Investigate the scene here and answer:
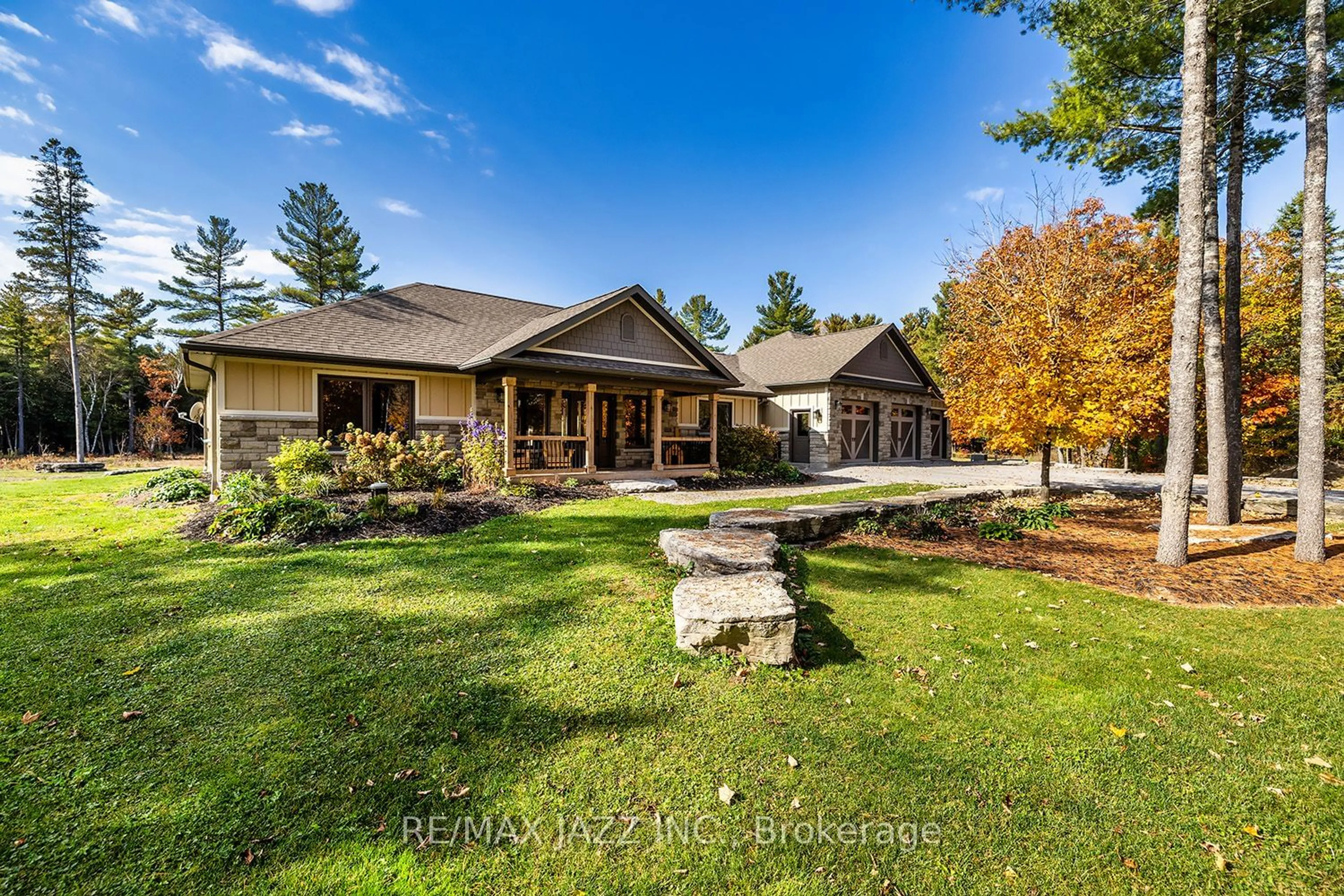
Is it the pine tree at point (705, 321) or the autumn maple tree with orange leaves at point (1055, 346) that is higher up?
the pine tree at point (705, 321)

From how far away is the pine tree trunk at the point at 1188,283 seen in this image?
5312 mm

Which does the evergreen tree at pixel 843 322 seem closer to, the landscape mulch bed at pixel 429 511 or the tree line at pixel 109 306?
the tree line at pixel 109 306

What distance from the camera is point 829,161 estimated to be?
15.9 m

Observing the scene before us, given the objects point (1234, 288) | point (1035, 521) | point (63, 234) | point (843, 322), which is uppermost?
point (843, 322)

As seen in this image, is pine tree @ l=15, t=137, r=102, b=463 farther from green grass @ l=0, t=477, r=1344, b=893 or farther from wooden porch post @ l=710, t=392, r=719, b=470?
green grass @ l=0, t=477, r=1344, b=893

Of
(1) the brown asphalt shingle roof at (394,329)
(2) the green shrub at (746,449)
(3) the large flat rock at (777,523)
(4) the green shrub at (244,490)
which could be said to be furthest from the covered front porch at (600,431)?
(3) the large flat rock at (777,523)

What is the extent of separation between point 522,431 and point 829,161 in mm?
12662

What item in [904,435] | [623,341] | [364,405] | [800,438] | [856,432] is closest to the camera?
[364,405]

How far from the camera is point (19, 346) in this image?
956 inches

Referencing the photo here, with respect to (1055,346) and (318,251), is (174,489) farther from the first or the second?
(318,251)

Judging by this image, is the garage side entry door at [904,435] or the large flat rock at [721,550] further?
the garage side entry door at [904,435]

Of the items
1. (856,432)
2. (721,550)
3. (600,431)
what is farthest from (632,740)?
(856,432)

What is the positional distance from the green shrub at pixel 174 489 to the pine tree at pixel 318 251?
22.7m

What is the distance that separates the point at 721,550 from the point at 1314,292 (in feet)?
23.4
